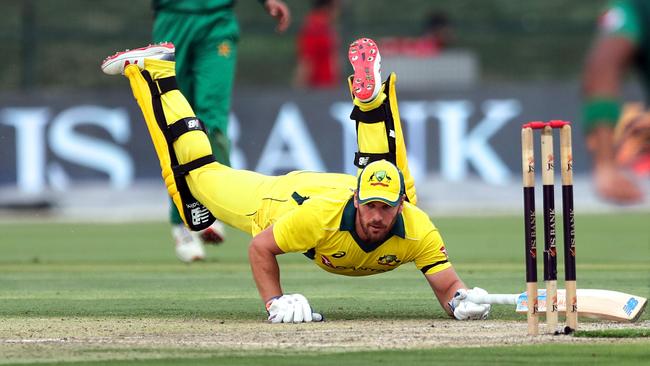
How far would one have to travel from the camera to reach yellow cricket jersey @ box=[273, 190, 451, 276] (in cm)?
784

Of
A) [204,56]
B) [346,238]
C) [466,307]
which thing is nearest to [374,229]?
[346,238]

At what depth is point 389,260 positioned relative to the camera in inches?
316

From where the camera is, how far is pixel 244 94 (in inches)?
769

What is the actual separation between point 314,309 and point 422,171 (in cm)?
1100

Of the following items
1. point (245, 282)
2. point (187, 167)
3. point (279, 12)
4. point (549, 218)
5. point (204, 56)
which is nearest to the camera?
point (549, 218)

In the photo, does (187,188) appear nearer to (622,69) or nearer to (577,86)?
(622,69)

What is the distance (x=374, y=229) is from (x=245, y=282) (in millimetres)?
2793

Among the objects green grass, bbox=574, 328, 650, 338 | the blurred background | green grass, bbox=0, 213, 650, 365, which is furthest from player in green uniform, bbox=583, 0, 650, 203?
the blurred background

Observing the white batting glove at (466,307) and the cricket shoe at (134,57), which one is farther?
the cricket shoe at (134,57)

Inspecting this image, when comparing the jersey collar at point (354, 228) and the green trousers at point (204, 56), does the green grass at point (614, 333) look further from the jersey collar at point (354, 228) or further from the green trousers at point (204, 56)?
the green trousers at point (204, 56)

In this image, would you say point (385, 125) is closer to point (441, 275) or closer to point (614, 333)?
point (441, 275)

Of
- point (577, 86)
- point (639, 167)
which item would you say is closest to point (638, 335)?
point (639, 167)

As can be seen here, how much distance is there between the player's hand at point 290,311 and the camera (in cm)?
767

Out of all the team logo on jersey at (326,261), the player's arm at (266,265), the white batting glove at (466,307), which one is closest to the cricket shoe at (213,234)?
the team logo on jersey at (326,261)
